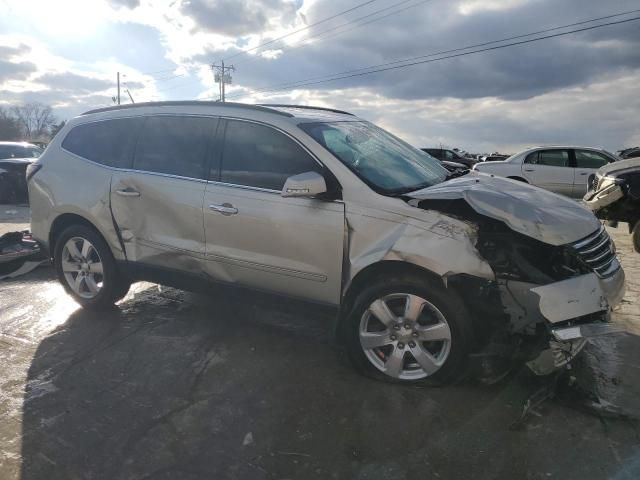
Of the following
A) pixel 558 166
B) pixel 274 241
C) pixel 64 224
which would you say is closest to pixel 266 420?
pixel 274 241

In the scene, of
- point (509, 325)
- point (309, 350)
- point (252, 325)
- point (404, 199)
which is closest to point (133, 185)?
point (252, 325)

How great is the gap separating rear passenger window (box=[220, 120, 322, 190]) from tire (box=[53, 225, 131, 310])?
150 cm

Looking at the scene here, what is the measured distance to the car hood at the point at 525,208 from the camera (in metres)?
3.08

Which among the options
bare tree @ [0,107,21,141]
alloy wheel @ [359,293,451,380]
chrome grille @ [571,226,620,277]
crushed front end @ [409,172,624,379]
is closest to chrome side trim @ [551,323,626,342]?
crushed front end @ [409,172,624,379]

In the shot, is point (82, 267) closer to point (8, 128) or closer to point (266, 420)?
point (266, 420)

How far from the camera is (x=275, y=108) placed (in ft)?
13.3

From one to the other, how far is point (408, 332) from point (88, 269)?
303cm

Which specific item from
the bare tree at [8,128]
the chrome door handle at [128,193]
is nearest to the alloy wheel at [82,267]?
the chrome door handle at [128,193]

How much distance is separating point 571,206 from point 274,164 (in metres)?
2.11

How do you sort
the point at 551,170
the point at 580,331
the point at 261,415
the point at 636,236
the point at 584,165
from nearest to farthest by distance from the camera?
1. the point at 580,331
2. the point at 261,415
3. the point at 636,236
4. the point at 584,165
5. the point at 551,170

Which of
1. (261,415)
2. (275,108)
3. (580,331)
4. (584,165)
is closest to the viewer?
(580,331)

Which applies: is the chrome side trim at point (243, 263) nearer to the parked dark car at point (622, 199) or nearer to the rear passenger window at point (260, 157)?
the rear passenger window at point (260, 157)

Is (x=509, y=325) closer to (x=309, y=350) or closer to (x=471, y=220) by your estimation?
(x=471, y=220)

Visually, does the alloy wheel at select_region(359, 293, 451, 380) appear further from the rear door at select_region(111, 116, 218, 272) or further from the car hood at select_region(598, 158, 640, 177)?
the car hood at select_region(598, 158, 640, 177)
